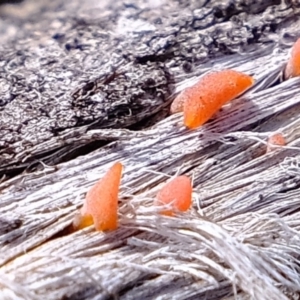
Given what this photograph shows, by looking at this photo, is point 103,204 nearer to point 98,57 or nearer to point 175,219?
point 175,219

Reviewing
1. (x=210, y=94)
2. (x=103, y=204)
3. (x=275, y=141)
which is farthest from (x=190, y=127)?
(x=103, y=204)

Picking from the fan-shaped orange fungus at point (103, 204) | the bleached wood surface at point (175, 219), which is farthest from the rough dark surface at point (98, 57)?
the fan-shaped orange fungus at point (103, 204)

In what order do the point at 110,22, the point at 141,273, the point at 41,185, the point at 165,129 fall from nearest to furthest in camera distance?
1. the point at 141,273
2. the point at 41,185
3. the point at 165,129
4. the point at 110,22

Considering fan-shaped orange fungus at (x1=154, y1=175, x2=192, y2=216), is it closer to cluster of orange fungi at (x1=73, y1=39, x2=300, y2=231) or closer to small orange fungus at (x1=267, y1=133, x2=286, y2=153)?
cluster of orange fungi at (x1=73, y1=39, x2=300, y2=231)

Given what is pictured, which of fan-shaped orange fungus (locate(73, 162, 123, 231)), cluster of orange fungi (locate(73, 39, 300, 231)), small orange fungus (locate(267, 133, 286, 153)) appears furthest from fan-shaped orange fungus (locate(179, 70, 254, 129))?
fan-shaped orange fungus (locate(73, 162, 123, 231))

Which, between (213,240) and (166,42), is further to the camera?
(166,42)

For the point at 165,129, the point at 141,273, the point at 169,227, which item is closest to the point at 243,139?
the point at 165,129

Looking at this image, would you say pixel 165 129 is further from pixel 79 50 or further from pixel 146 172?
pixel 79 50
